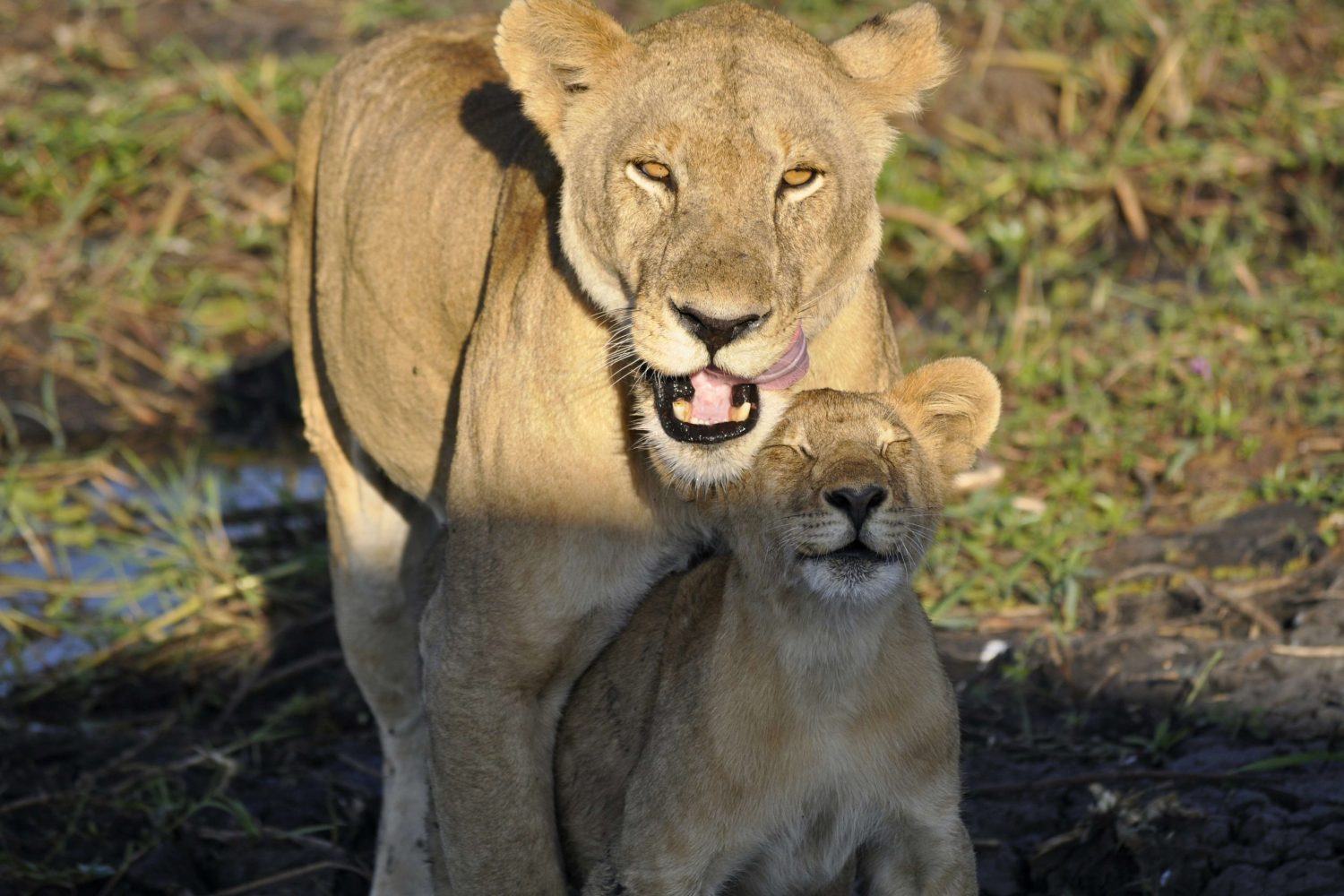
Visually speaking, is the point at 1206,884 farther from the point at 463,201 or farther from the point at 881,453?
the point at 463,201

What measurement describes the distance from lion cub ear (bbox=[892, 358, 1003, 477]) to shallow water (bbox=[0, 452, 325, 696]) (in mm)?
3363

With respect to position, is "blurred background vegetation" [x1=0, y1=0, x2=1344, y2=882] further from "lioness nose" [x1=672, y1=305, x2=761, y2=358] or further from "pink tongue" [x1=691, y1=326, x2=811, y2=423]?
"lioness nose" [x1=672, y1=305, x2=761, y2=358]

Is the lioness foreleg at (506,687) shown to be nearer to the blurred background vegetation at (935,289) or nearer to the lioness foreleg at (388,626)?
the lioness foreleg at (388,626)

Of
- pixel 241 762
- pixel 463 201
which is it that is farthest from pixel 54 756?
pixel 463 201

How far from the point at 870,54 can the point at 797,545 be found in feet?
3.67

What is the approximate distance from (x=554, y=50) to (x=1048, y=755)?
205cm

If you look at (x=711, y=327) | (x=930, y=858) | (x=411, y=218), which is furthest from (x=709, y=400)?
(x=411, y=218)

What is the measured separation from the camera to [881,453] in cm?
309

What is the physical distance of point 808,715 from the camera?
3.12 m

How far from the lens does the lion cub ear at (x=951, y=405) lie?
3.34 m

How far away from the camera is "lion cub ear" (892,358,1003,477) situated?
3.34 metres

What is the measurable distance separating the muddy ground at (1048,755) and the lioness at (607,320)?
3.35ft

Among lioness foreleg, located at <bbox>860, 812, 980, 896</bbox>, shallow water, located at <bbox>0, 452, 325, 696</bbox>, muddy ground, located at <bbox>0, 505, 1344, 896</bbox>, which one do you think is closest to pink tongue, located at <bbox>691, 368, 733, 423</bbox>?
lioness foreleg, located at <bbox>860, 812, 980, 896</bbox>

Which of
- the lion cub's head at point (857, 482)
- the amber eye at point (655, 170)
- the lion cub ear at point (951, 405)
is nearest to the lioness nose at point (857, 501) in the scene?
the lion cub's head at point (857, 482)
